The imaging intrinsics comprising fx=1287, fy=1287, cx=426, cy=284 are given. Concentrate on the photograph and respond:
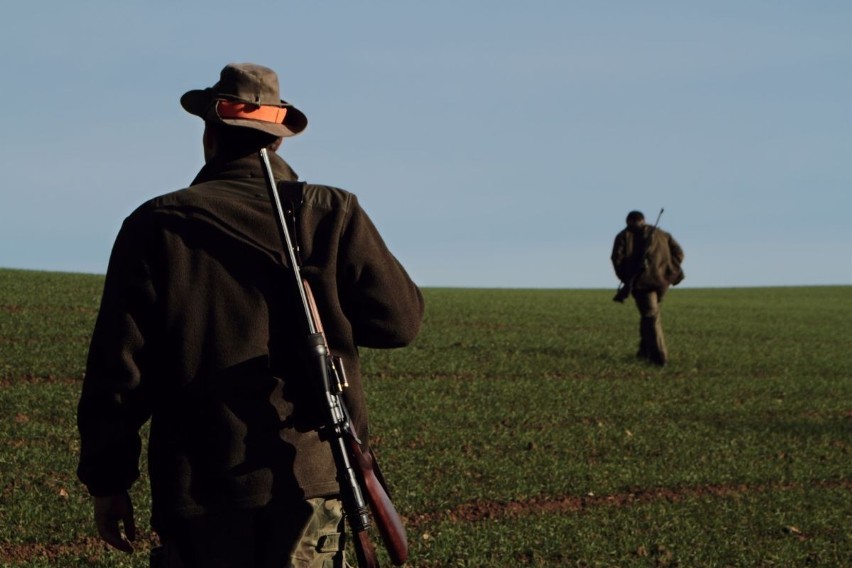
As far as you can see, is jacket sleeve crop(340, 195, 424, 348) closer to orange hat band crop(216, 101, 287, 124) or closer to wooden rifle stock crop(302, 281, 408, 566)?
wooden rifle stock crop(302, 281, 408, 566)

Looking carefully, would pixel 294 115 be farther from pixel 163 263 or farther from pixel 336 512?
pixel 336 512

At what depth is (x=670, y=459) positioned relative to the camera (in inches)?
563

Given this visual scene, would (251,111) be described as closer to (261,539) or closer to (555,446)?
(261,539)

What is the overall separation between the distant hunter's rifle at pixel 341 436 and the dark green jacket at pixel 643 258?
58.6 ft

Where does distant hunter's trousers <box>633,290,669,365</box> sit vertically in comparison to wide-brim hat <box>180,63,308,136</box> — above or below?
below

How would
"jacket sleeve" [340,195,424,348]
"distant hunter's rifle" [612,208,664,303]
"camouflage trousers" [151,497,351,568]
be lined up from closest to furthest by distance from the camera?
"camouflage trousers" [151,497,351,568] < "jacket sleeve" [340,195,424,348] < "distant hunter's rifle" [612,208,664,303]

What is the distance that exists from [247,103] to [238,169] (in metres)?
0.23

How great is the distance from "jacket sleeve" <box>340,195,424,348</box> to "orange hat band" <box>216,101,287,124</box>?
0.39 meters

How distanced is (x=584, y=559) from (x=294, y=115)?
5848 millimetres

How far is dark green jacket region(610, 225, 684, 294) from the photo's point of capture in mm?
21766

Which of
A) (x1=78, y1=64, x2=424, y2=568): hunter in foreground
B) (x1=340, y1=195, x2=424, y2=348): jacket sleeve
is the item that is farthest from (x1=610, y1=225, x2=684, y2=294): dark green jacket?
(x1=78, y1=64, x2=424, y2=568): hunter in foreground

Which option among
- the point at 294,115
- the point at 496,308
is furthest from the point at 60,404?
the point at 496,308

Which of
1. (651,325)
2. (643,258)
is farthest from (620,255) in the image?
(651,325)

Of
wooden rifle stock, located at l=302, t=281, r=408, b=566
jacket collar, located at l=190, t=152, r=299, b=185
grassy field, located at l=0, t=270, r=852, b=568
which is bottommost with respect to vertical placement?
grassy field, located at l=0, t=270, r=852, b=568
